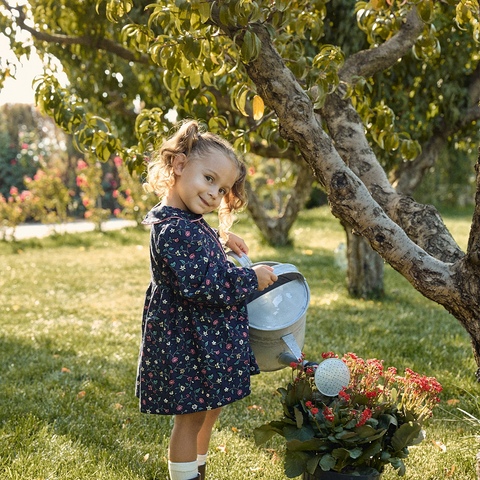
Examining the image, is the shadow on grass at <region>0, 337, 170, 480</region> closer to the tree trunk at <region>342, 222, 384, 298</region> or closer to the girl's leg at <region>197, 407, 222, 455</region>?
the girl's leg at <region>197, 407, 222, 455</region>

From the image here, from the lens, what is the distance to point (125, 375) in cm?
314

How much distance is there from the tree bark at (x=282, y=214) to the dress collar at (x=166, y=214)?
588 cm

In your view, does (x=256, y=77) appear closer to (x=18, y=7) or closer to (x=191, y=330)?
(x=191, y=330)

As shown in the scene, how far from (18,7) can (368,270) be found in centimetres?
368

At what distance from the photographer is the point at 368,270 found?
16.4 ft

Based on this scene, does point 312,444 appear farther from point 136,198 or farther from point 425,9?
point 136,198

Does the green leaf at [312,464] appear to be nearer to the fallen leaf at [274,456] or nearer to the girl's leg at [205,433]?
the girl's leg at [205,433]

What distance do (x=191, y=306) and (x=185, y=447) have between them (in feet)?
1.66

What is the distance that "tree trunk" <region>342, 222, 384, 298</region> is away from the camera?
4840mm

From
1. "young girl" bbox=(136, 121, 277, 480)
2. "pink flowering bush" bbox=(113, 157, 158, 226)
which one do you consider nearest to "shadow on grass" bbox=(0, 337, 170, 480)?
"young girl" bbox=(136, 121, 277, 480)

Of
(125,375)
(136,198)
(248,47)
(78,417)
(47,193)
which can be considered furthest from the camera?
(136,198)

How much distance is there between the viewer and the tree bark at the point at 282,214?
7.84 meters

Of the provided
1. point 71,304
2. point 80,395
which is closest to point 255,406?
point 80,395

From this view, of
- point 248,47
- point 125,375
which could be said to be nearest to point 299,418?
point 248,47
